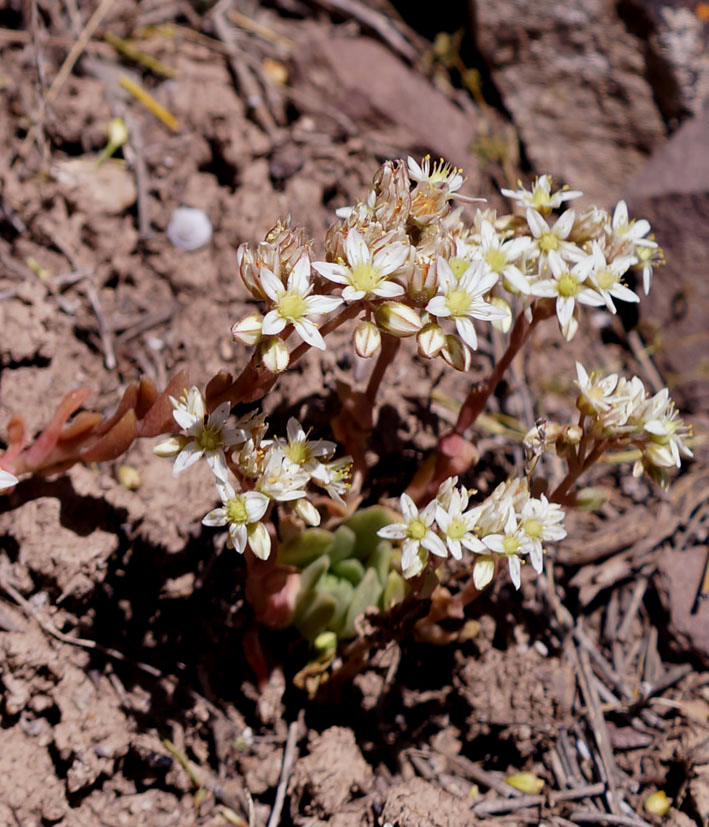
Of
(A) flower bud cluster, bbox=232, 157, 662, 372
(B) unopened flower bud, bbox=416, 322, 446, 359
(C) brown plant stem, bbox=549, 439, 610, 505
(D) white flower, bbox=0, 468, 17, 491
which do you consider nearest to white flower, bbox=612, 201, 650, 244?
(A) flower bud cluster, bbox=232, 157, 662, 372

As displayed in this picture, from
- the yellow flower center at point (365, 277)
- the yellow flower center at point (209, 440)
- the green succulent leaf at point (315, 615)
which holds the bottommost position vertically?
the green succulent leaf at point (315, 615)

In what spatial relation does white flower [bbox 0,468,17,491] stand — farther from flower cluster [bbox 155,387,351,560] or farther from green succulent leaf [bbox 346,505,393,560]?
green succulent leaf [bbox 346,505,393,560]

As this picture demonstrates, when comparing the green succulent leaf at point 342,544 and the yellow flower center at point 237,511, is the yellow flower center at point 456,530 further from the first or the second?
the yellow flower center at point 237,511

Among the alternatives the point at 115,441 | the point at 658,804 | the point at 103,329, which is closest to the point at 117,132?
the point at 103,329

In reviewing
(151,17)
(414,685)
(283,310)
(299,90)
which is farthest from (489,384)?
(151,17)

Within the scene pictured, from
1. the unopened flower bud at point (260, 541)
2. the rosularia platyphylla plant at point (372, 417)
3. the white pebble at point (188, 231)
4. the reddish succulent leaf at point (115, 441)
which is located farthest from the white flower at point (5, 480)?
the white pebble at point (188, 231)

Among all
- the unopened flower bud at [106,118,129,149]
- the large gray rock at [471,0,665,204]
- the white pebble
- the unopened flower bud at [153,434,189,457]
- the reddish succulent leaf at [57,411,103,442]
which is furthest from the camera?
the large gray rock at [471,0,665,204]

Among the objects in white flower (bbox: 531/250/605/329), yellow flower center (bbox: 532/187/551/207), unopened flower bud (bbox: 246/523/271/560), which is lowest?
unopened flower bud (bbox: 246/523/271/560)
